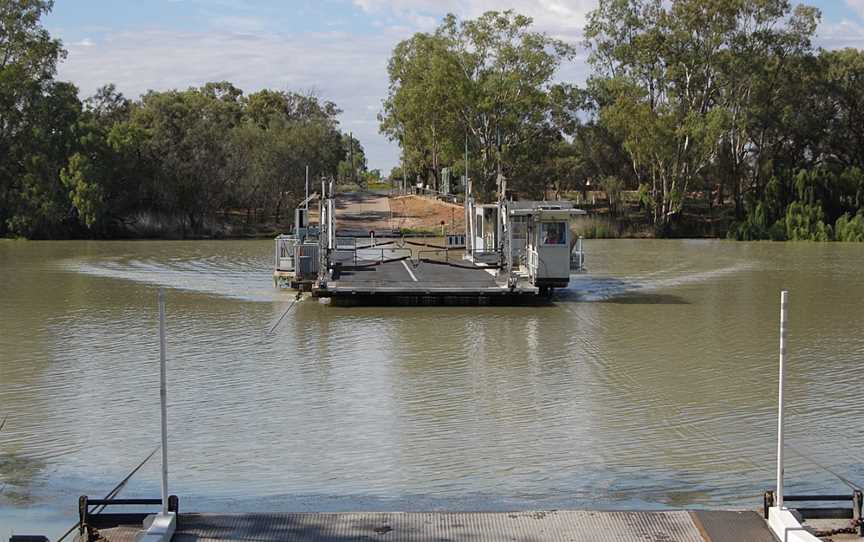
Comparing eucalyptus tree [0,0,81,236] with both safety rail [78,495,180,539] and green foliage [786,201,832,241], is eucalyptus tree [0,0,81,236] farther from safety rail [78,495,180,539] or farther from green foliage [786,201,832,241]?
safety rail [78,495,180,539]

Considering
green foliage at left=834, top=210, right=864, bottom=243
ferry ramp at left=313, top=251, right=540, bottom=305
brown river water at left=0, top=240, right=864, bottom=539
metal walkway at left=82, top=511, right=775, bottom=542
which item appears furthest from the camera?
green foliage at left=834, top=210, right=864, bottom=243

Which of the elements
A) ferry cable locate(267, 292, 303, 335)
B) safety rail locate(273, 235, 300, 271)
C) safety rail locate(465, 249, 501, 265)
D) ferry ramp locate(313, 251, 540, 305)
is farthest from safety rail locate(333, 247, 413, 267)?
ferry ramp locate(313, 251, 540, 305)

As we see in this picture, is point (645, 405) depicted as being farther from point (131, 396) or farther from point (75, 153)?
point (75, 153)

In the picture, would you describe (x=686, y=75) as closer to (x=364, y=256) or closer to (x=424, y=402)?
(x=364, y=256)

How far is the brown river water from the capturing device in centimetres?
933

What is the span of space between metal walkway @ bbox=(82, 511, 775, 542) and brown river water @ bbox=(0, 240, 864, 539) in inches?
42.5

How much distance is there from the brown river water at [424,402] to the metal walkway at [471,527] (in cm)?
108

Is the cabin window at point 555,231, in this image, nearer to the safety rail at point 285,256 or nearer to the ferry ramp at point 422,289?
the ferry ramp at point 422,289

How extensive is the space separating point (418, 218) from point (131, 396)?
47.3 m

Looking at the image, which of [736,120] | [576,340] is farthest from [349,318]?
[736,120]

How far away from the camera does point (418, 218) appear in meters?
60.3

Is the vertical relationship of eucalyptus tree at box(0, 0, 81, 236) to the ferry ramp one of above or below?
above

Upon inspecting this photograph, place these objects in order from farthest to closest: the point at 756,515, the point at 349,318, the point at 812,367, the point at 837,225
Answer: the point at 837,225 → the point at 349,318 → the point at 812,367 → the point at 756,515

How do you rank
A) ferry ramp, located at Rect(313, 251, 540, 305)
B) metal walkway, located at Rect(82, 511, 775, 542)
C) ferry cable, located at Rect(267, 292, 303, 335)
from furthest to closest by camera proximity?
ferry ramp, located at Rect(313, 251, 540, 305), ferry cable, located at Rect(267, 292, 303, 335), metal walkway, located at Rect(82, 511, 775, 542)
